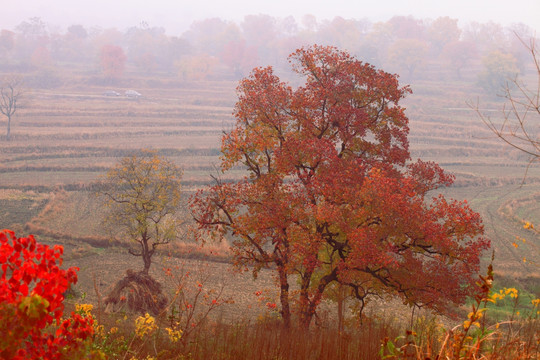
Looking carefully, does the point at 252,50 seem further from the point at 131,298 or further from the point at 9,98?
the point at 131,298

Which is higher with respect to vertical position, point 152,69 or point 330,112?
point 152,69

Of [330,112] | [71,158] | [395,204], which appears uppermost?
[330,112]

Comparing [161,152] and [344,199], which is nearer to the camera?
[344,199]

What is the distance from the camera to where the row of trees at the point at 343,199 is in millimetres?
15609

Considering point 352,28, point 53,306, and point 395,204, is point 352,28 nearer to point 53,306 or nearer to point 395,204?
point 395,204

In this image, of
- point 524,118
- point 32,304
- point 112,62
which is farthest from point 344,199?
point 112,62

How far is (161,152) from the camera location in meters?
71.9

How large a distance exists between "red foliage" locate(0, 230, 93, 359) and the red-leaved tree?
11809mm

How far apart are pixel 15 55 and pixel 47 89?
51.7 meters

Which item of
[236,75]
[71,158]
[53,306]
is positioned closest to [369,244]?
[53,306]

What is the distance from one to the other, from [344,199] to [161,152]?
58830 millimetres

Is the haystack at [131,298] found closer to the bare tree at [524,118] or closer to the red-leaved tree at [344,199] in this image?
the red-leaved tree at [344,199]

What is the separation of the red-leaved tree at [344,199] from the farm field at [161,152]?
283 centimetres

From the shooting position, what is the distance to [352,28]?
17975 centimetres
